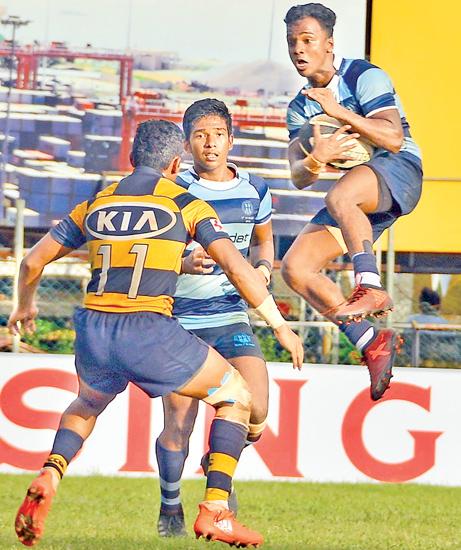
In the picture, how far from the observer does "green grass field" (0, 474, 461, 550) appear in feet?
27.5

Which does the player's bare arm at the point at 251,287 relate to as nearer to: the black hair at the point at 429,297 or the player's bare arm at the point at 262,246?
the player's bare arm at the point at 262,246

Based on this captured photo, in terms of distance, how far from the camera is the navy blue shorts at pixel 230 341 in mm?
8297

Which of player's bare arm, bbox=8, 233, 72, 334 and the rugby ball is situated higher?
the rugby ball

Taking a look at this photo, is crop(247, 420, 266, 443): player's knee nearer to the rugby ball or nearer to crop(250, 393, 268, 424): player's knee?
crop(250, 393, 268, 424): player's knee

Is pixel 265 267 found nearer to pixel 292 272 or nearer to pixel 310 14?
pixel 292 272

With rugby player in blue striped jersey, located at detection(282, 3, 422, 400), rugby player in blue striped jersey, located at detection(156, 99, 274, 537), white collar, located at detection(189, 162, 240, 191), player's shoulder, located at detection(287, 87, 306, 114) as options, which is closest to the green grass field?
rugby player in blue striped jersey, located at detection(156, 99, 274, 537)

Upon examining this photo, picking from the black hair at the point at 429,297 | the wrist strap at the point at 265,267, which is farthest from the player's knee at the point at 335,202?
the black hair at the point at 429,297

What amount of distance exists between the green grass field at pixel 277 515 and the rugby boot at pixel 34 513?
0.77m

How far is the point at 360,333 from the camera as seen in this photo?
8086 mm

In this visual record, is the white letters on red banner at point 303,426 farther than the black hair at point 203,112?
Yes

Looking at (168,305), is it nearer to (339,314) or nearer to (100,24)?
→ (339,314)

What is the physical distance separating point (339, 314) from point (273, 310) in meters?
0.59

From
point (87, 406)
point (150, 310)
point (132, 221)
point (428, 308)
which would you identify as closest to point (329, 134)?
point (132, 221)

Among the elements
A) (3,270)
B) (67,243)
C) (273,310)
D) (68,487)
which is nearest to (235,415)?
(273,310)
